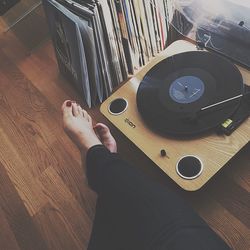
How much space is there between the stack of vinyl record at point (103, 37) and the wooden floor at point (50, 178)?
0.11 metres

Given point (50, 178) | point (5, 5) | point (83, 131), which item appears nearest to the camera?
point (83, 131)

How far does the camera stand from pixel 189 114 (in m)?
0.93

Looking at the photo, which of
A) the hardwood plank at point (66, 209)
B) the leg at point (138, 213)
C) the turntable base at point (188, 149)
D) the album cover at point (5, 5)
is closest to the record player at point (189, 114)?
the turntable base at point (188, 149)

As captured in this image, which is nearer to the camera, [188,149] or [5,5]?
[188,149]

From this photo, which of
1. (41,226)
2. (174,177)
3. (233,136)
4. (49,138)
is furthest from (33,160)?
(233,136)

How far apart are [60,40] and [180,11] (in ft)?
1.30

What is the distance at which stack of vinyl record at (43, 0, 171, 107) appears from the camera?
43.3 inches

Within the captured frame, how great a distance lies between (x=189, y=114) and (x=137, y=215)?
12.0 inches

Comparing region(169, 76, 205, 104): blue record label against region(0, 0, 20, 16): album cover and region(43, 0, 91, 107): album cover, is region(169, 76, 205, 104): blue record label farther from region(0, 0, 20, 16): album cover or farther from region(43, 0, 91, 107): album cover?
region(0, 0, 20, 16): album cover

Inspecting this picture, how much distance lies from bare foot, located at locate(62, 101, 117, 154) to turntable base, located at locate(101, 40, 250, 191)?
0.07 metres

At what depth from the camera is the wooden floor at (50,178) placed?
0.96 m

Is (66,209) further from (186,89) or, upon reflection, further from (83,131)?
(186,89)

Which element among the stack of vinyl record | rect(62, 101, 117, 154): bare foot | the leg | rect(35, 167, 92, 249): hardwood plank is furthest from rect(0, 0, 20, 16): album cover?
the leg

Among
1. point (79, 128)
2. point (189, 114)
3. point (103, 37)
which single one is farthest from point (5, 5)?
point (189, 114)
